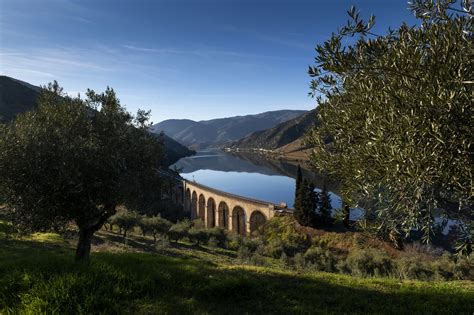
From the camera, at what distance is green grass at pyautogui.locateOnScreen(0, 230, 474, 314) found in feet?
28.8

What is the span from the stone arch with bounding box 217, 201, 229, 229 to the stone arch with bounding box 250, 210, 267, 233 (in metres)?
12.5

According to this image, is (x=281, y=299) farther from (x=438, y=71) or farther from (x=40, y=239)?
(x=40, y=239)

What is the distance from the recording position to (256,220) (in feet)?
254

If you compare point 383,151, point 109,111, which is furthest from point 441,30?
point 109,111

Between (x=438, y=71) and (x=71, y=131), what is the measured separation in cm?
1430

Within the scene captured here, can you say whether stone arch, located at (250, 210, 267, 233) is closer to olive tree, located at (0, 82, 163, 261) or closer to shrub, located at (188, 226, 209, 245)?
shrub, located at (188, 226, 209, 245)

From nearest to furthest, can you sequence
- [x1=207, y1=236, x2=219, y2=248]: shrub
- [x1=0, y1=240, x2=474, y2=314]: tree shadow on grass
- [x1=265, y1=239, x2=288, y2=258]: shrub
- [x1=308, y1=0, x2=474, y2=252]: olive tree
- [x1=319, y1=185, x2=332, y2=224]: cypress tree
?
[x1=308, y1=0, x2=474, y2=252]: olive tree
[x1=0, y1=240, x2=474, y2=314]: tree shadow on grass
[x1=265, y1=239, x2=288, y2=258]: shrub
[x1=207, y1=236, x2=219, y2=248]: shrub
[x1=319, y1=185, x2=332, y2=224]: cypress tree

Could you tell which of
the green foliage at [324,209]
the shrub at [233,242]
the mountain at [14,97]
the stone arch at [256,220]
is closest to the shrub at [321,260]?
the shrub at [233,242]

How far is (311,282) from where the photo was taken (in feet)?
42.2

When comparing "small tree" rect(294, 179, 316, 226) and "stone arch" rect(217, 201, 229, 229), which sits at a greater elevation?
"small tree" rect(294, 179, 316, 226)

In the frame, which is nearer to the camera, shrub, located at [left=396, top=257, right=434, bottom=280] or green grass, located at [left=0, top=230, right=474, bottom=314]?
green grass, located at [left=0, top=230, right=474, bottom=314]

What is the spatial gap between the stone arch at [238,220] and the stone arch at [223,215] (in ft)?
16.9

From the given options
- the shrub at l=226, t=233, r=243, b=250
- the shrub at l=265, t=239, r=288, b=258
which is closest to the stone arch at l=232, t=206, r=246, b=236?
the shrub at l=226, t=233, r=243, b=250

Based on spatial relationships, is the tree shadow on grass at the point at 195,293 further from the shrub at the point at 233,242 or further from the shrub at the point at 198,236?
the shrub at the point at 198,236
